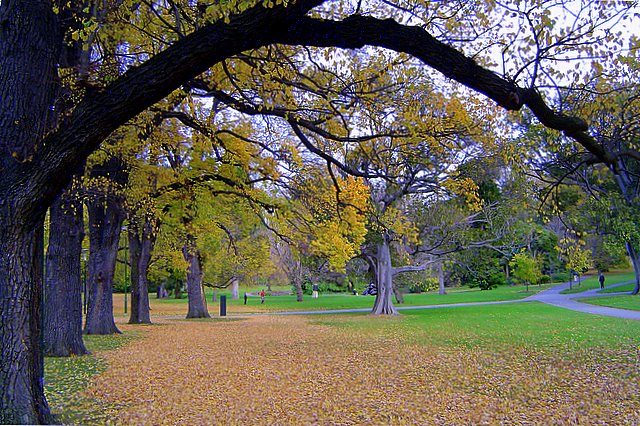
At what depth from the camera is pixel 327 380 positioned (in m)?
8.23

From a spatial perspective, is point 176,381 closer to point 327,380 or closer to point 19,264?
point 327,380

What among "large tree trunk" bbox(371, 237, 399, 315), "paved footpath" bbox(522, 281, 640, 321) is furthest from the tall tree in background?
"paved footpath" bbox(522, 281, 640, 321)

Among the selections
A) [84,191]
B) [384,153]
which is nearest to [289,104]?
[384,153]

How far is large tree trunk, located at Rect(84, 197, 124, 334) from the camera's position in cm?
1464

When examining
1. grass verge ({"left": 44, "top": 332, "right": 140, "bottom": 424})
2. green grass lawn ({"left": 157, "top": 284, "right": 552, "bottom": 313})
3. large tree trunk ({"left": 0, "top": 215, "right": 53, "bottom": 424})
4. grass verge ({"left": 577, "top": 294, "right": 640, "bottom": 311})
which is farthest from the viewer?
green grass lawn ({"left": 157, "top": 284, "right": 552, "bottom": 313})

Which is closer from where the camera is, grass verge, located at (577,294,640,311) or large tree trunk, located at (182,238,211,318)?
grass verge, located at (577,294,640,311)

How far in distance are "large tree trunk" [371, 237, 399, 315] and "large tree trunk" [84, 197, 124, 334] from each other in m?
14.2

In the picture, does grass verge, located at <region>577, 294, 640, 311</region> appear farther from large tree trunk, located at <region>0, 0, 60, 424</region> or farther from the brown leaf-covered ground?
large tree trunk, located at <region>0, 0, 60, 424</region>

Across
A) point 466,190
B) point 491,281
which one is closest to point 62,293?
point 466,190

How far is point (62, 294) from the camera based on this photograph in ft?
33.6

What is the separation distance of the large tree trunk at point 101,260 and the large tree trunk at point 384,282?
46.7 ft

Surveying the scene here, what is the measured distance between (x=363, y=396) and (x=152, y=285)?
54920 mm

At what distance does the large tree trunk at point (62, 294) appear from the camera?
33.4 ft

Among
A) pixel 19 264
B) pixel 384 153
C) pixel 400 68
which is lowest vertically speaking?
pixel 19 264
